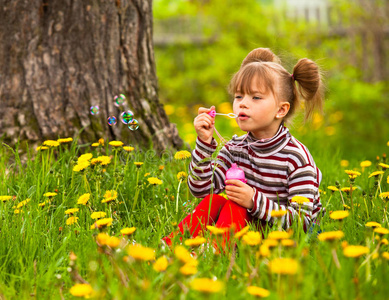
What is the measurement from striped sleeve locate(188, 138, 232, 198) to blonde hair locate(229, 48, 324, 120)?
0.99ft

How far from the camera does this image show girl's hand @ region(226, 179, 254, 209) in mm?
1976

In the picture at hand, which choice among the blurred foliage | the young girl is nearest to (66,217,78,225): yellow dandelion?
the young girl

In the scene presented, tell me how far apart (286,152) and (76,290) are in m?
1.24

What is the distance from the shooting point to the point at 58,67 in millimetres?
2877

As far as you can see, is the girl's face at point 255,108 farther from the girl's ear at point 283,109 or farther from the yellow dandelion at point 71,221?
the yellow dandelion at point 71,221

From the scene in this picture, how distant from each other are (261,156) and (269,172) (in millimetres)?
82

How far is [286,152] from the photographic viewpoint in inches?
83.9

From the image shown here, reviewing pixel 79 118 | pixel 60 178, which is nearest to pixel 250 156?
pixel 60 178

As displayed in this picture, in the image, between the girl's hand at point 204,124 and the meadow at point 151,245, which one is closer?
the meadow at point 151,245

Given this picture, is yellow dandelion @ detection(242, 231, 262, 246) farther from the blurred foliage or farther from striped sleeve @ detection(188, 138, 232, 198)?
the blurred foliage

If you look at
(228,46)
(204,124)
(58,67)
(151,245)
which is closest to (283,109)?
(204,124)

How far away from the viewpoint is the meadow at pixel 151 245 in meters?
1.26

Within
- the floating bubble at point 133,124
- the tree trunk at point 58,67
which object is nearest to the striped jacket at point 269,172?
the floating bubble at point 133,124

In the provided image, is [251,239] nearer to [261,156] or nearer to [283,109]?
[261,156]
